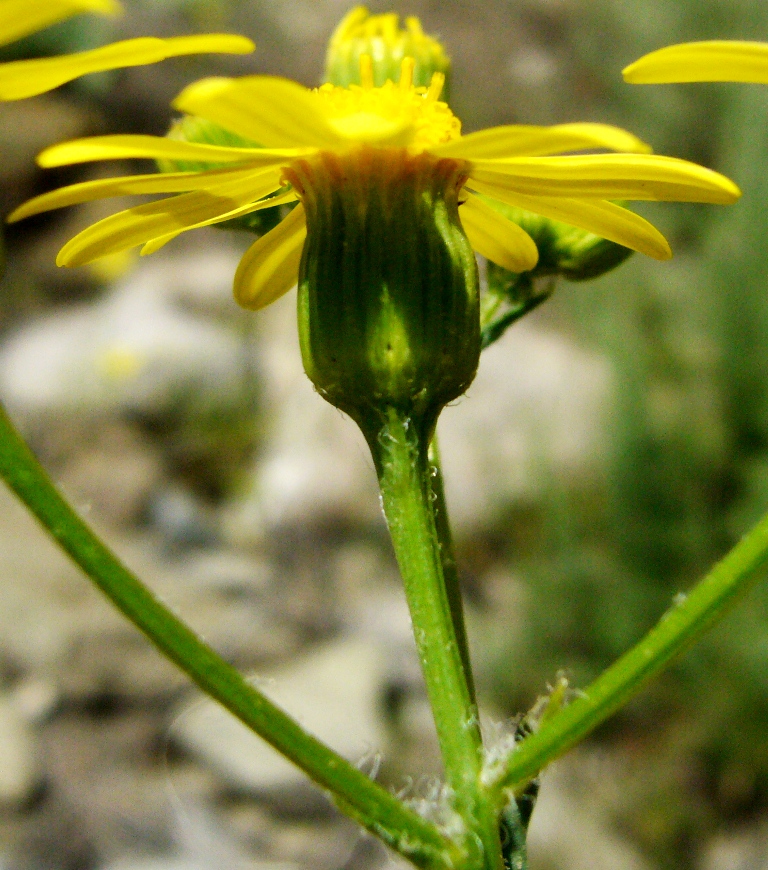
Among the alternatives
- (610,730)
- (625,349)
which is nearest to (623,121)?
(625,349)

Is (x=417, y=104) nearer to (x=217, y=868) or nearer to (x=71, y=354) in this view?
(x=217, y=868)

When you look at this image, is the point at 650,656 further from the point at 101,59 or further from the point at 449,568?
the point at 101,59

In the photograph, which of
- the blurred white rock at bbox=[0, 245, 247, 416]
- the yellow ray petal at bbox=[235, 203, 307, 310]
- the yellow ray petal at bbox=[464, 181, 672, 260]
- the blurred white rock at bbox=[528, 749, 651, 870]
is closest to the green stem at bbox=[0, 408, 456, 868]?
the yellow ray petal at bbox=[235, 203, 307, 310]

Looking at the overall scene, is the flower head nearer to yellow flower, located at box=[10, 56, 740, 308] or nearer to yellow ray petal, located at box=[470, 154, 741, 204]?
yellow flower, located at box=[10, 56, 740, 308]

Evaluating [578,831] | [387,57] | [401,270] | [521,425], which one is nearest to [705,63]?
[401,270]

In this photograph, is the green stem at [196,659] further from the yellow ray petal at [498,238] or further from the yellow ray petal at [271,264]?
the yellow ray petal at [498,238]

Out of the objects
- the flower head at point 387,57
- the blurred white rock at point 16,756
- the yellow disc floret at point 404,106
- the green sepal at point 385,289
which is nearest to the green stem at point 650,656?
the green sepal at point 385,289
